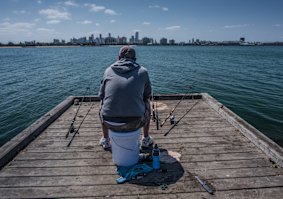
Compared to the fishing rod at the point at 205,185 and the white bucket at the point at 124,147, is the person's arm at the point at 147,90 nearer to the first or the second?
the white bucket at the point at 124,147

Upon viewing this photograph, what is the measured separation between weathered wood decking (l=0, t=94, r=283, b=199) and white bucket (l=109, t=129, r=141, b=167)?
0.81 feet

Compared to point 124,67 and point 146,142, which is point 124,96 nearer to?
point 124,67

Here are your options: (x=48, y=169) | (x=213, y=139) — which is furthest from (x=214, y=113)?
(x=48, y=169)

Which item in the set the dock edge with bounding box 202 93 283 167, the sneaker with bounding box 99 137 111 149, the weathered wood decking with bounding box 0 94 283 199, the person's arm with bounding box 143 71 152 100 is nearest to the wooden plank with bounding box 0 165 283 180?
the weathered wood decking with bounding box 0 94 283 199

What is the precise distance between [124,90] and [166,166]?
1.58 m

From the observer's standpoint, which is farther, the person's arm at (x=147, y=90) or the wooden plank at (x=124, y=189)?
the person's arm at (x=147, y=90)

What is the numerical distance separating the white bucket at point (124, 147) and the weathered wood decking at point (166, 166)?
0.81ft

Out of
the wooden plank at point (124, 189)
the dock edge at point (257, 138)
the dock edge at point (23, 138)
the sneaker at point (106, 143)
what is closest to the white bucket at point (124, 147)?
the wooden plank at point (124, 189)

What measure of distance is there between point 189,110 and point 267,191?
3887 millimetres

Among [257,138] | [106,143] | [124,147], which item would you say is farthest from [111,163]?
[257,138]

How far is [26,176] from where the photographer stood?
3.56 meters

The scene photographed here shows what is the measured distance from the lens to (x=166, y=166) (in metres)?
3.84

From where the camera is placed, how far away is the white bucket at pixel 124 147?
3.59m

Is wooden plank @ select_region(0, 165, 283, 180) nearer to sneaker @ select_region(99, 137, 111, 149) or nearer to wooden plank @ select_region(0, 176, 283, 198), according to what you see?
wooden plank @ select_region(0, 176, 283, 198)
